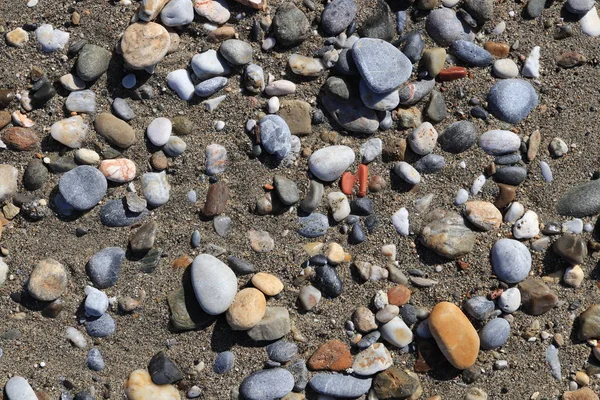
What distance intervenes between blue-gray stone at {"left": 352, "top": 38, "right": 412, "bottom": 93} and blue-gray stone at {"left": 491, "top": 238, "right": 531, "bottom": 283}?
653 mm

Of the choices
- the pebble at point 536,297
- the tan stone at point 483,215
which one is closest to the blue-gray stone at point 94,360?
the tan stone at point 483,215

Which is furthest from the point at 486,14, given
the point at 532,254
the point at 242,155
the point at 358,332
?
A: the point at 358,332

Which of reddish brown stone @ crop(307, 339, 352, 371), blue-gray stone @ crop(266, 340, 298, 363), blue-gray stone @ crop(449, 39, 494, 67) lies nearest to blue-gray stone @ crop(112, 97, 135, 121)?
blue-gray stone @ crop(266, 340, 298, 363)

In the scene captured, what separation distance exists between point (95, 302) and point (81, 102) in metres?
0.66

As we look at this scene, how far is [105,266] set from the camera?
1.96 meters

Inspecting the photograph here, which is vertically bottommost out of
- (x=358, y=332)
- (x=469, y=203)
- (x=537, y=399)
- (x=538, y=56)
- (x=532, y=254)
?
(x=537, y=399)

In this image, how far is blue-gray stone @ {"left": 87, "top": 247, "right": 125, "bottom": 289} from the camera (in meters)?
1.96

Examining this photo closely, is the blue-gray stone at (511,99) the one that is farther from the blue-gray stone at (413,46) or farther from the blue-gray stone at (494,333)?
the blue-gray stone at (494,333)

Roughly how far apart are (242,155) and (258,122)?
0.40ft

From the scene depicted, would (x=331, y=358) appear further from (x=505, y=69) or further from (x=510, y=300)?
(x=505, y=69)

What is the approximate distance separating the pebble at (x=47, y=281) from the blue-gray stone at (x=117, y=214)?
0.21 metres

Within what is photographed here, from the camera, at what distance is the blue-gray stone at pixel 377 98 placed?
79.7 inches

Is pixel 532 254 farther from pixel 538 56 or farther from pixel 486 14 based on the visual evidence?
pixel 486 14

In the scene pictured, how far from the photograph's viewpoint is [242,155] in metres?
2.03
